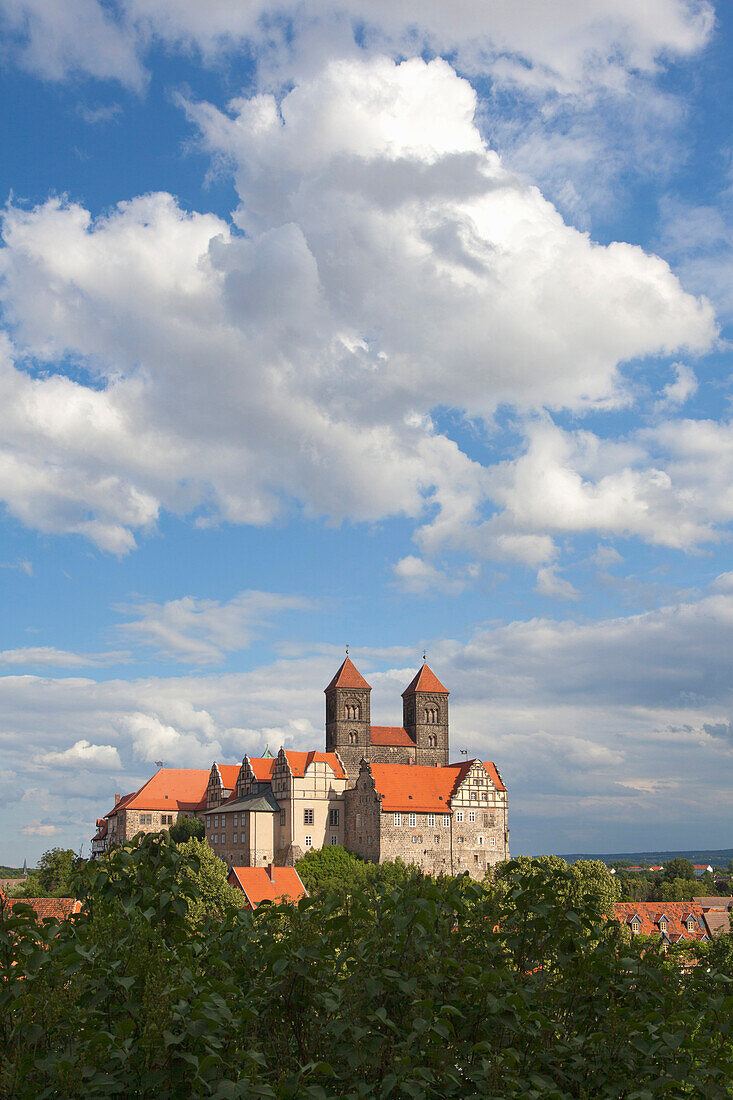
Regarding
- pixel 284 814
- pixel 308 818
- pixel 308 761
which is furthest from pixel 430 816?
pixel 284 814

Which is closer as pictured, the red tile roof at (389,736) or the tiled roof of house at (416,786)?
the tiled roof of house at (416,786)

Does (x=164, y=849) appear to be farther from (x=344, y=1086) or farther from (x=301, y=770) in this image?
(x=301, y=770)

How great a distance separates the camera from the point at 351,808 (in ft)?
328

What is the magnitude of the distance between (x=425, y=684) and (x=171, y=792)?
3288cm

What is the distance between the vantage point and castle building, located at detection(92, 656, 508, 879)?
95562 millimetres

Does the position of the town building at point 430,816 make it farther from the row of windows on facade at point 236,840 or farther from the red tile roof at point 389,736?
the red tile roof at point 389,736

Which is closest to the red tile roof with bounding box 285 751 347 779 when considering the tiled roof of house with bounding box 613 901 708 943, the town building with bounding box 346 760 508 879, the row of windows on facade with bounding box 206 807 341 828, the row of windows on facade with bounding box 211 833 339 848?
the town building with bounding box 346 760 508 879

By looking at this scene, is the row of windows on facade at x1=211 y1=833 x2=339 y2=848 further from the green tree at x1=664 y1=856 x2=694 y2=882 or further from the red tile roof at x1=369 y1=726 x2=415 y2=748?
the green tree at x1=664 y1=856 x2=694 y2=882

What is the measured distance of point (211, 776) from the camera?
114m

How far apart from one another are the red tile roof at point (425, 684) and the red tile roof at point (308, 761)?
1780 cm

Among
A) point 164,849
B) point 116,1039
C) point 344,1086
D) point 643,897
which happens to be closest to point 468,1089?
point 344,1086

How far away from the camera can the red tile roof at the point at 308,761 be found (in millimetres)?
99938

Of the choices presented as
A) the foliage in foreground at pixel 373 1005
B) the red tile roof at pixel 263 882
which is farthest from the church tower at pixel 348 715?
the foliage in foreground at pixel 373 1005

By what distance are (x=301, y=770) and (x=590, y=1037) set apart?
95.8 m
